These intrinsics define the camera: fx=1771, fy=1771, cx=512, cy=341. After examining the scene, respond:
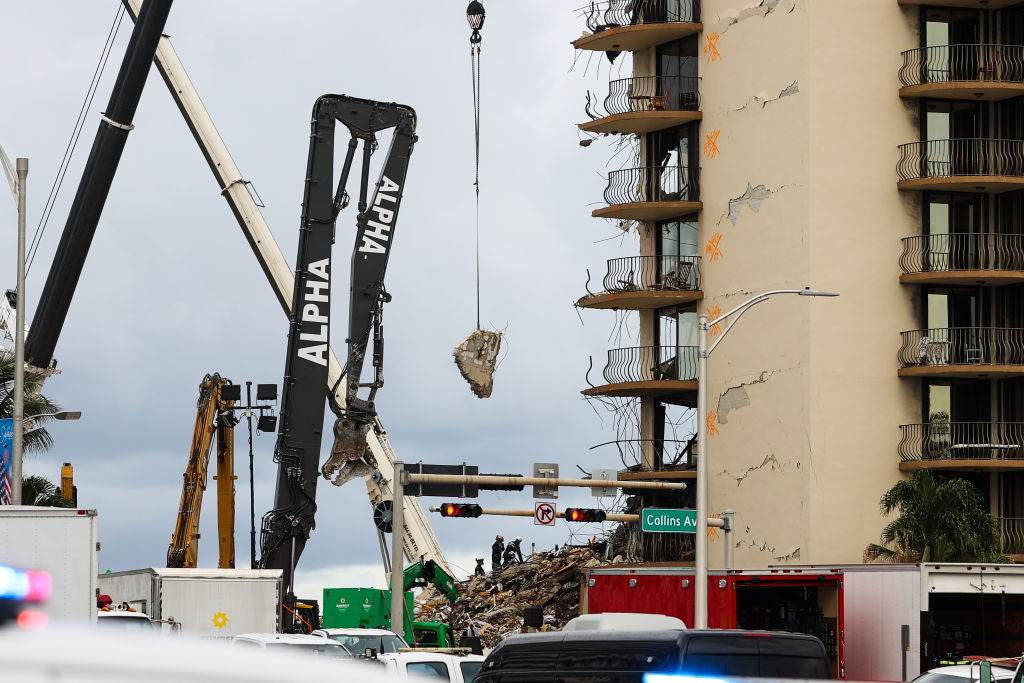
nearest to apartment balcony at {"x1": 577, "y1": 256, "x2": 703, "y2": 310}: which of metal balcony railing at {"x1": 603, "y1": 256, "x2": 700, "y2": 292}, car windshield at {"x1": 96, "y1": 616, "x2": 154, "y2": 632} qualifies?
metal balcony railing at {"x1": 603, "y1": 256, "x2": 700, "y2": 292}

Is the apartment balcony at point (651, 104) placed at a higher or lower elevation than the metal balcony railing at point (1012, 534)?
higher

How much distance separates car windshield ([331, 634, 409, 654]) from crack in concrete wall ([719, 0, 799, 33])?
32.8 meters

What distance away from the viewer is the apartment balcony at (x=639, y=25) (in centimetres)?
6306

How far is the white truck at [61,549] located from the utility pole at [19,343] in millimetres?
18576

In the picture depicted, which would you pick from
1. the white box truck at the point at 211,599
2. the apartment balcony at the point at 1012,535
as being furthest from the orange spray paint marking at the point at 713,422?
the white box truck at the point at 211,599

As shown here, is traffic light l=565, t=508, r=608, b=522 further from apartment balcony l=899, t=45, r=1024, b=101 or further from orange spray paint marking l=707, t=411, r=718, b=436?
apartment balcony l=899, t=45, r=1024, b=101

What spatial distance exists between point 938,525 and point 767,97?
53.1 feet

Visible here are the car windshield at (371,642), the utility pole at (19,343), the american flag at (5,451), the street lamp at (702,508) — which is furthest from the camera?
the american flag at (5,451)

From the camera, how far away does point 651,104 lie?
63406 mm

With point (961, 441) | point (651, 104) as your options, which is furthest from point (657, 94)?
point (961, 441)

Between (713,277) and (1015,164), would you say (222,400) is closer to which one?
(713,277)

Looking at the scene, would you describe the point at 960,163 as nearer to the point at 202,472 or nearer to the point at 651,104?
the point at 651,104

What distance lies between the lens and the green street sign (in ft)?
140

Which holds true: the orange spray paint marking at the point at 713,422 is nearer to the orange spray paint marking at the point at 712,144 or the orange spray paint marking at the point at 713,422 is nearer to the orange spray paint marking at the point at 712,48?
the orange spray paint marking at the point at 712,144
